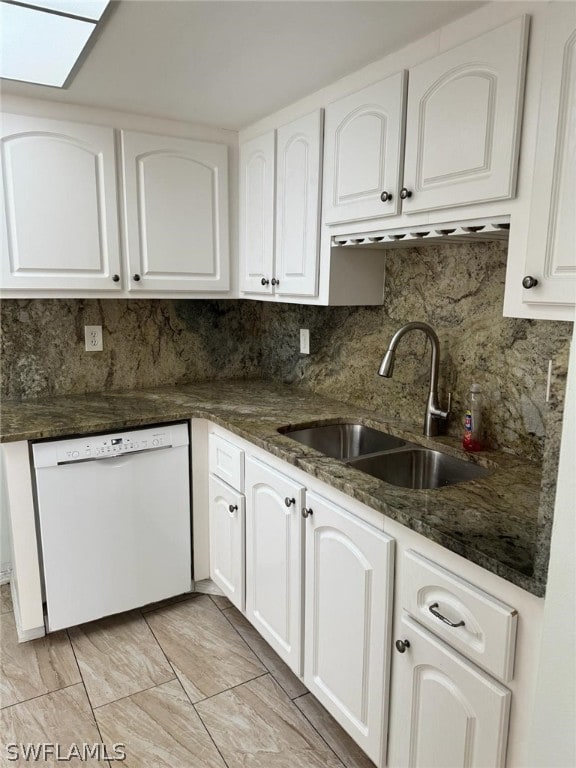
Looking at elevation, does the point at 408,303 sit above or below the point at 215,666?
above

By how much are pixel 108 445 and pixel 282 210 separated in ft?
3.84

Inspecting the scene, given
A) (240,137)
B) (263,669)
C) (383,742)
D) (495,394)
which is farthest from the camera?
(240,137)

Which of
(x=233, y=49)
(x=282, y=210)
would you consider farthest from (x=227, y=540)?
(x=233, y=49)

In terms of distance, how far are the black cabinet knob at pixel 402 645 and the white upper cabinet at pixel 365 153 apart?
1180 mm

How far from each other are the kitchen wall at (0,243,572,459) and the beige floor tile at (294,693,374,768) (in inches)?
41.8

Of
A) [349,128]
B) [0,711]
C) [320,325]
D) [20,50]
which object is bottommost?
[0,711]

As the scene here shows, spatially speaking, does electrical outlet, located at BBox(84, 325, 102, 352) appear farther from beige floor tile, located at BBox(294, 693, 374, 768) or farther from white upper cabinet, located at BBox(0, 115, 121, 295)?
beige floor tile, located at BBox(294, 693, 374, 768)

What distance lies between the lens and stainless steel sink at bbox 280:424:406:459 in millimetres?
2020

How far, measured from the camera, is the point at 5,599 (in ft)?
7.77

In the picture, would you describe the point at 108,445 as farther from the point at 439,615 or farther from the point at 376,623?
the point at 439,615

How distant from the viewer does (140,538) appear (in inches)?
85.2

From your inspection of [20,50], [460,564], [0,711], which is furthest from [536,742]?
[20,50]

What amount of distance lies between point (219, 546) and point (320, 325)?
1103 mm

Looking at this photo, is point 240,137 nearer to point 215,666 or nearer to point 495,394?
point 495,394
